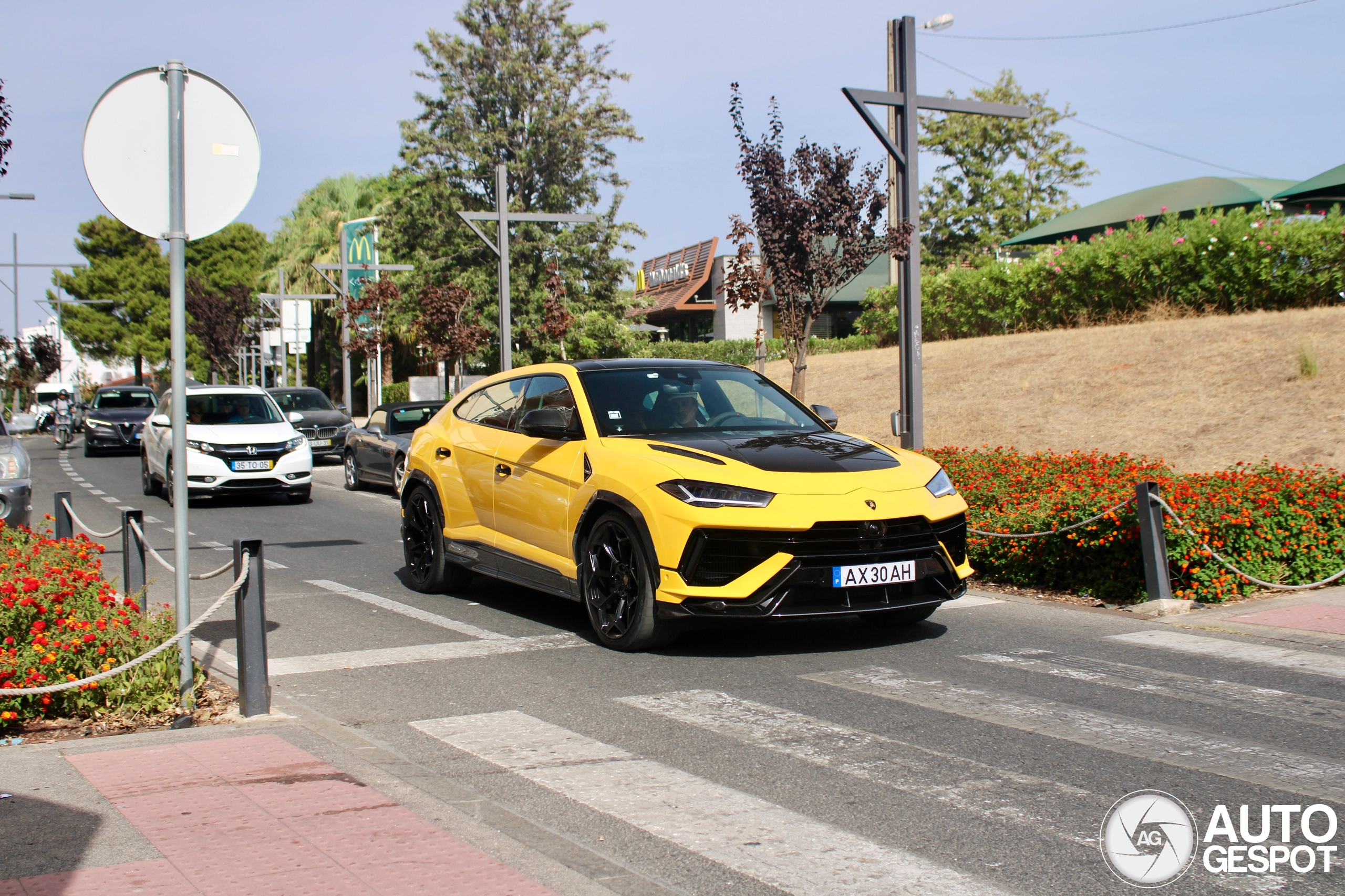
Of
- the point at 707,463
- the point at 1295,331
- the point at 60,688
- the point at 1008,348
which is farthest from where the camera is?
the point at 1008,348

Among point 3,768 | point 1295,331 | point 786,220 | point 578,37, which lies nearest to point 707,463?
point 3,768

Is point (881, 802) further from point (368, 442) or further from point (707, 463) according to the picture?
point (368, 442)

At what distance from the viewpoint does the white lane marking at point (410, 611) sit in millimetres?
7730

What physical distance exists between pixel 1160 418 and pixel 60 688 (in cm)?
1686

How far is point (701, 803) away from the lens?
4.36 meters

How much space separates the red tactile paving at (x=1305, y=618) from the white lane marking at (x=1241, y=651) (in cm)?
56

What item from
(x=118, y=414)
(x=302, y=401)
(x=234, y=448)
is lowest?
(x=234, y=448)

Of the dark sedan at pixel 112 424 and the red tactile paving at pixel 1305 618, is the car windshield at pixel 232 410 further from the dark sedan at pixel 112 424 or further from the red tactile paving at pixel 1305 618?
the red tactile paving at pixel 1305 618

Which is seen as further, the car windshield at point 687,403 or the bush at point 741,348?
the bush at point 741,348

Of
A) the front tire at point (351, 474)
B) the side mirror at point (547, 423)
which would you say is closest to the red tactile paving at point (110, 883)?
the side mirror at point (547, 423)

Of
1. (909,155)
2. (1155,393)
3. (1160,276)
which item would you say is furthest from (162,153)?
(1160,276)

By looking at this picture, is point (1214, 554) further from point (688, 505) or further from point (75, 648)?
point (75, 648)

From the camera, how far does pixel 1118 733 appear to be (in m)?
5.17

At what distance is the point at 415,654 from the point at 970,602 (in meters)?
3.96
